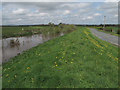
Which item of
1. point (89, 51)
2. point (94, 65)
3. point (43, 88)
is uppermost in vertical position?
point (89, 51)

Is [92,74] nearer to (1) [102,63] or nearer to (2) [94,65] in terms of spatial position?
(2) [94,65]

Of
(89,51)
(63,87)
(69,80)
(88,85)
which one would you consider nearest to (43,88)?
(63,87)

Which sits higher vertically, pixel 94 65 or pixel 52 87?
pixel 94 65

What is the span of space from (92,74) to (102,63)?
1.84 m

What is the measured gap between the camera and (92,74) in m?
5.49

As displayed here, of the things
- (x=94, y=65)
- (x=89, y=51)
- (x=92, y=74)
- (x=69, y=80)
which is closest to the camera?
(x=69, y=80)

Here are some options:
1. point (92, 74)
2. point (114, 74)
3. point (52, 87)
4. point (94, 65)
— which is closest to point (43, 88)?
point (52, 87)

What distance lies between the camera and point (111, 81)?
5.21 meters

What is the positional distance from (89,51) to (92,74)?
126 inches

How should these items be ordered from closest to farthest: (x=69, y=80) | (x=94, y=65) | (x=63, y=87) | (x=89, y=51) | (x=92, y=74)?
(x=63, y=87), (x=69, y=80), (x=92, y=74), (x=94, y=65), (x=89, y=51)

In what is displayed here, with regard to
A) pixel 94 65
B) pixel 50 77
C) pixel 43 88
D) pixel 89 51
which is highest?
pixel 89 51

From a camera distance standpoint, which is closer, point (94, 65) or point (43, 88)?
point (43, 88)

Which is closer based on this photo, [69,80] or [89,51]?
[69,80]

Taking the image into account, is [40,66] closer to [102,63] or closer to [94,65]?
[94,65]
